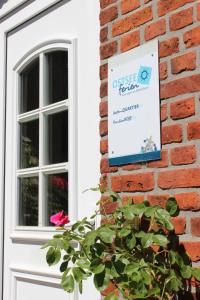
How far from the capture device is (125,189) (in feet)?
7.42

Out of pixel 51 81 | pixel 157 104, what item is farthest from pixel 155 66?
pixel 51 81

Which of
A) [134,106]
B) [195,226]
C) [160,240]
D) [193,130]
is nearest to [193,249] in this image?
[195,226]

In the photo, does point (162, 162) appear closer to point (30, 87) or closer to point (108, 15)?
point (108, 15)

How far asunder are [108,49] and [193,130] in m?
0.73

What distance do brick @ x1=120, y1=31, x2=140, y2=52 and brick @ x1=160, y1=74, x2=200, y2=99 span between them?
301 mm

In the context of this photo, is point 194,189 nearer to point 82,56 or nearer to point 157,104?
point 157,104

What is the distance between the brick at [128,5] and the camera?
7.57 feet

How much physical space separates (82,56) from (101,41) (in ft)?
1.02

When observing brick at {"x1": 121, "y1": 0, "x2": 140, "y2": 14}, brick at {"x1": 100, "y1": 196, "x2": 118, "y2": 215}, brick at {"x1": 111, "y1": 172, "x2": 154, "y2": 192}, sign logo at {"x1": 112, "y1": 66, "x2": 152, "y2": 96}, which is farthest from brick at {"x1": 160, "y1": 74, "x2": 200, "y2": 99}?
brick at {"x1": 100, "y1": 196, "x2": 118, "y2": 215}

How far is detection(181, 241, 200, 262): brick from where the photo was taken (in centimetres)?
189

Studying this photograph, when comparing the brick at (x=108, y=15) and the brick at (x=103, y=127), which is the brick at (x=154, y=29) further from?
the brick at (x=103, y=127)

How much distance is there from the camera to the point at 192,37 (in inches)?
78.7

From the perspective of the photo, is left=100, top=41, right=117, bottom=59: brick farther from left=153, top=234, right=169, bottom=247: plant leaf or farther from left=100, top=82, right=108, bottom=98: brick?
left=153, top=234, right=169, bottom=247: plant leaf

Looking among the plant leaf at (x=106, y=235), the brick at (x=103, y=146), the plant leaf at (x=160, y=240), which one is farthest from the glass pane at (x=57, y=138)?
the plant leaf at (x=160, y=240)
